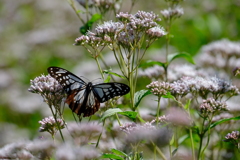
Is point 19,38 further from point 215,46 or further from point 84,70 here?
point 215,46

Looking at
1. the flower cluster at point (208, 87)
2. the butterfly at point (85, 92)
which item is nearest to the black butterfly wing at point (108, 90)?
the butterfly at point (85, 92)

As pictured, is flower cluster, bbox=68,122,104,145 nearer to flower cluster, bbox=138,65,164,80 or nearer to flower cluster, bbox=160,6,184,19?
flower cluster, bbox=138,65,164,80

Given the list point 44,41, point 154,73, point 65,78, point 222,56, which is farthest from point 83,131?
point 44,41

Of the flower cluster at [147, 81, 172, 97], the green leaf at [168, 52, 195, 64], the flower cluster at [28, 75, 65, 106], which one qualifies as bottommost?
the flower cluster at [147, 81, 172, 97]

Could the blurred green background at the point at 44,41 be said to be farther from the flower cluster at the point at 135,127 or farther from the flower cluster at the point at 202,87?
the flower cluster at the point at 135,127

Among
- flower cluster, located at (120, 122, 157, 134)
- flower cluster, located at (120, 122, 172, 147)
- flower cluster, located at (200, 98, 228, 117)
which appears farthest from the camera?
flower cluster, located at (200, 98, 228, 117)

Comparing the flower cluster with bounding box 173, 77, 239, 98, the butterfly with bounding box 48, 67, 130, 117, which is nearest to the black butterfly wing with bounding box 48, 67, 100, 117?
the butterfly with bounding box 48, 67, 130, 117

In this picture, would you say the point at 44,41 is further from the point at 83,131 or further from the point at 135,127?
the point at 135,127
